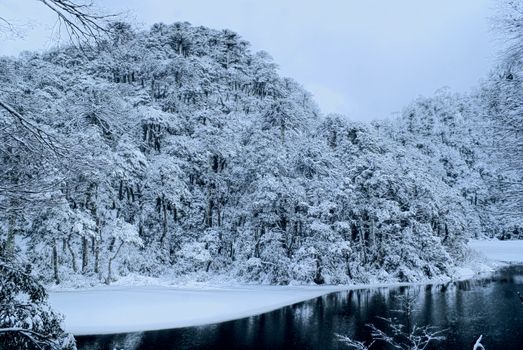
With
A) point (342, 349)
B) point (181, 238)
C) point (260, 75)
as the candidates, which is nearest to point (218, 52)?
point (260, 75)

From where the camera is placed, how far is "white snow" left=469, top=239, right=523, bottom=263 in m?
54.8

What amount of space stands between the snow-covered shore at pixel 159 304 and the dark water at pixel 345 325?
0.90m

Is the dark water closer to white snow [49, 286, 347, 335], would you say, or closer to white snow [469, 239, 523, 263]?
white snow [49, 286, 347, 335]

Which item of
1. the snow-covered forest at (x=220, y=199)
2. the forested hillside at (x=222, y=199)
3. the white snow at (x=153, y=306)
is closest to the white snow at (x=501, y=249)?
the snow-covered forest at (x=220, y=199)

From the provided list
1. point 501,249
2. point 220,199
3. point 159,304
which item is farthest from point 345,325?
point 501,249

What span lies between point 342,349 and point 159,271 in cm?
1822

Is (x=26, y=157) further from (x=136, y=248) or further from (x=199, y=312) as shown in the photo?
(x=136, y=248)

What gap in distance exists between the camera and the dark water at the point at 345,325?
16.0 m

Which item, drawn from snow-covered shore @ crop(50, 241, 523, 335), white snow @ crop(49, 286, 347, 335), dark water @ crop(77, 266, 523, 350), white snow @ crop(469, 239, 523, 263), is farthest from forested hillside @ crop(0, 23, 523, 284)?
white snow @ crop(469, 239, 523, 263)

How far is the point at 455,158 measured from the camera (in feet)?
247

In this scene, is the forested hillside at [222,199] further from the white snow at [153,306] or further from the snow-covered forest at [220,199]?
the white snow at [153,306]

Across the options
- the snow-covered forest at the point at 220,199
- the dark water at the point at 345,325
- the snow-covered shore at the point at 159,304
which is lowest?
the dark water at the point at 345,325

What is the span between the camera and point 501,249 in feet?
196

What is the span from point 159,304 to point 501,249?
5663 cm
